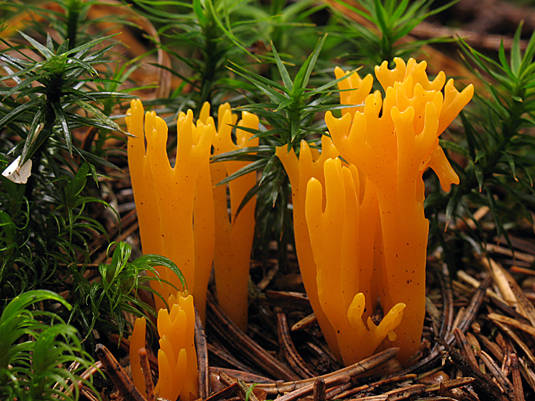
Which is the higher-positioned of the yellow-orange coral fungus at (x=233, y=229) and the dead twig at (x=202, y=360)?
the yellow-orange coral fungus at (x=233, y=229)

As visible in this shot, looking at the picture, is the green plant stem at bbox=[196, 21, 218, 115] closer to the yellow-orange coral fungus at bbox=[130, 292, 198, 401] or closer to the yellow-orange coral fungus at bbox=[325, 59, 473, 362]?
→ the yellow-orange coral fungus at bbox=[325, 59, 473, 362]

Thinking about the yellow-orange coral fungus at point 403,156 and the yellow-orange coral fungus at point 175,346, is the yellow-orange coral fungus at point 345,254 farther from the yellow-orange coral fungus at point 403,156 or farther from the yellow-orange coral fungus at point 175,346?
the yellow-orange coral fungus at point 175,346

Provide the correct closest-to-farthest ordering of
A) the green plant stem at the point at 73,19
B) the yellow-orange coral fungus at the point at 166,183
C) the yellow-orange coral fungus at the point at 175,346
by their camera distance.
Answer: the yellow-orange coral fungus at the point at 175,346 < the yellow-orange coral fungus at the point at 166,183 < the green plant stem at the point at 73,19

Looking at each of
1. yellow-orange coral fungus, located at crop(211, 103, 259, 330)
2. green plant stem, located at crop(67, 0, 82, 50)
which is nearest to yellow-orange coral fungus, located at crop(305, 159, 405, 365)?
yellow-orange coral fungus, located at crop(211, 103, 259, 330)

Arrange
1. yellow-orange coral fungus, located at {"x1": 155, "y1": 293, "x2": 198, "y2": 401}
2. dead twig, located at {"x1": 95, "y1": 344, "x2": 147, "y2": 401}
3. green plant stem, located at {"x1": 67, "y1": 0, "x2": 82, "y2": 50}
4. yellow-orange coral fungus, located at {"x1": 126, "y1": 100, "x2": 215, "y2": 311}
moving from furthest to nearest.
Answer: green plant stem, located at {"x1": 67, "y1": 0, "x2": 82, "y2": 50} → yellow-orange coral fungus, located at {"x1": 126, "y1": 100, "x2": 215, "y2": 311} → yellow-orange coral fungus, located at {"x1": 155, "y1": 293, "x2": 198, "y2": 401} → dead twig, located at {"x1": 95, "y1": 344, "x2": 147, "y2": 401}

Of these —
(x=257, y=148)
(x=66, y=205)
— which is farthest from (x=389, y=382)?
(x=66, y=205)

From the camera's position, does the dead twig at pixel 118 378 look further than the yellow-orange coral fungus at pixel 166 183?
No

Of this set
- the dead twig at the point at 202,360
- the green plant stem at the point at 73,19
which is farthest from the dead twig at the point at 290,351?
the green plant stem at the point at 73,19
